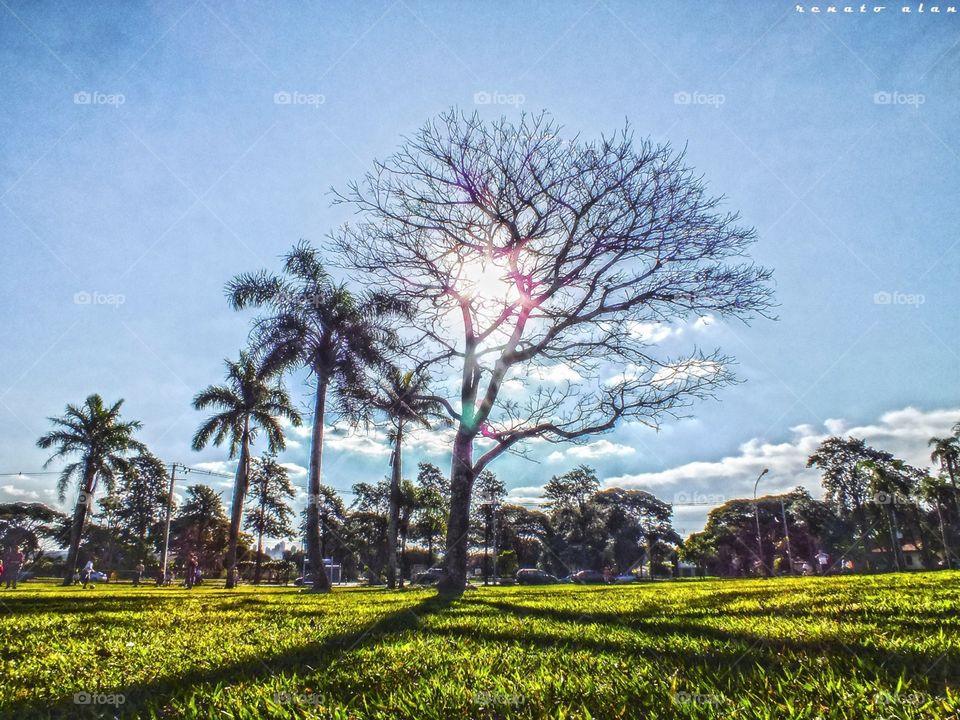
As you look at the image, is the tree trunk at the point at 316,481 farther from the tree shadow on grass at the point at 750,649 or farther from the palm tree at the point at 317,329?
the tree shadow on grass at the point at 750,649

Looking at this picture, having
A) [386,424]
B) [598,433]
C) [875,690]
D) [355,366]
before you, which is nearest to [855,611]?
[875,690]

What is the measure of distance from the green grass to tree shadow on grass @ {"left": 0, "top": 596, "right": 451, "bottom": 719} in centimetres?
1

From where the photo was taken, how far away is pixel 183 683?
113 inches

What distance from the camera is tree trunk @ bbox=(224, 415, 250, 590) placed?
28875 mm

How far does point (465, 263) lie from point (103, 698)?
11937mm

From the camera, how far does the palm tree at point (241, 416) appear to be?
29391 mm

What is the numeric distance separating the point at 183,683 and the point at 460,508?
37.9ft

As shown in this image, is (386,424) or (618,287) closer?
(618,287)

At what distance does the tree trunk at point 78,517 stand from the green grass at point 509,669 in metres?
37.4

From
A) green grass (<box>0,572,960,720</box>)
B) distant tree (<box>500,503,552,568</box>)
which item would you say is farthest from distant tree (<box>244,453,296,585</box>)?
green grass (<box>0,572,960,720</box>)

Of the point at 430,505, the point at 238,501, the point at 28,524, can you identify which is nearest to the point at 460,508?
the point at 238,501

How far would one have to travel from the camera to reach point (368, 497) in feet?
211

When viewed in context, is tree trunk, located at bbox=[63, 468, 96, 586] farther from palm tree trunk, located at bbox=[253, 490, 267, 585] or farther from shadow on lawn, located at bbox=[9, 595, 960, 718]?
shadow on lawn, located at bbox=[9, 595, 960, 718]

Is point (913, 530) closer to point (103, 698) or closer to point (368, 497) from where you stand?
point (368, 497)
